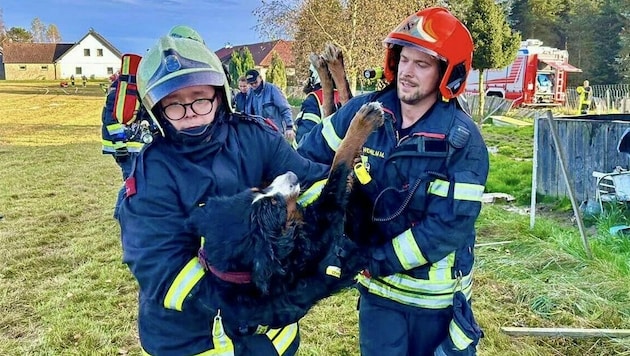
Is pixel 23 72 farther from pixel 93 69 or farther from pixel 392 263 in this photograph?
pixel 392 263

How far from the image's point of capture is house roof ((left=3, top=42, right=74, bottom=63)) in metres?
66.6

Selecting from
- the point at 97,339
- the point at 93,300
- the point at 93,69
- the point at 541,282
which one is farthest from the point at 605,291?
the point at 93,69

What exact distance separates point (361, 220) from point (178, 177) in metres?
0.87

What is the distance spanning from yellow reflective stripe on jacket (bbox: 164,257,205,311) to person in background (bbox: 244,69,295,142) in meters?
6.97

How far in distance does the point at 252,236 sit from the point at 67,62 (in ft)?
239

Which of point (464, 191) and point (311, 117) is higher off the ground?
point (311, 117)

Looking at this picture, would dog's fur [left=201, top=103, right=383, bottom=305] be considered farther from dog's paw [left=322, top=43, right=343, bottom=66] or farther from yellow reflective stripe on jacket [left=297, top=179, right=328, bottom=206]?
dog's paw [left=322, top=43, right=343, bottom=66]

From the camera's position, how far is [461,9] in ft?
119

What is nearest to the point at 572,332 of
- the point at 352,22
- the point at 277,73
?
the point at 352,22

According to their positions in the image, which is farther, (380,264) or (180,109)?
(380,264)

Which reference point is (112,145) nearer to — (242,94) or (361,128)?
(242,94)

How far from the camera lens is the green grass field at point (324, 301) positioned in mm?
4391

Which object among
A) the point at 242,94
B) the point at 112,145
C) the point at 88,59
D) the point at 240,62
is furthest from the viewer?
the point at 88,59

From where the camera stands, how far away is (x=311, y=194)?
2057 mm
